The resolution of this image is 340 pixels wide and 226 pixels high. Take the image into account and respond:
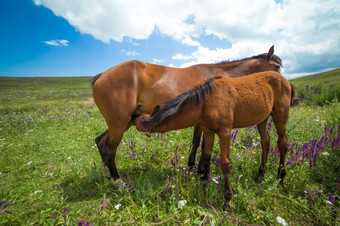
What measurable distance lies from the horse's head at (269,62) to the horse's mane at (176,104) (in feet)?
8.00

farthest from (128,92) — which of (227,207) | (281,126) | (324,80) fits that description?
(324,80)

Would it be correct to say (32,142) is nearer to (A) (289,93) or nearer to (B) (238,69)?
(B) (238,69)

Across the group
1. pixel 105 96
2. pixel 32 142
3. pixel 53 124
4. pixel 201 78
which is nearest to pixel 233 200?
pixel 201 78

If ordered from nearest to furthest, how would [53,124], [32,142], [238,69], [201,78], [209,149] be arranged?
[209,149] → [201,78] → [238,69] → [32,142] → [53,124]

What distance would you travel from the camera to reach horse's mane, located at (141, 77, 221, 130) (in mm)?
2076

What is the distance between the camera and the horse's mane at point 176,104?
2076 mm

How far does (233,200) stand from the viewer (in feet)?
8.21

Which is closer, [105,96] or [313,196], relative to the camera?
[313,196]

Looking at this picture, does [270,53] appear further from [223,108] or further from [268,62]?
[223,108]

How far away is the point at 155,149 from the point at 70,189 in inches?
79.4

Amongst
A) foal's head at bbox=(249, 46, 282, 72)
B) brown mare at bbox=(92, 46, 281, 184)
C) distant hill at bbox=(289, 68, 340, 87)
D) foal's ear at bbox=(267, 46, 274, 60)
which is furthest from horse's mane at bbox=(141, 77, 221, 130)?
distant hill at bbox=(289, 68, 340, 87)

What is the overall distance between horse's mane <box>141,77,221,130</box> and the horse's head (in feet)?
8.00

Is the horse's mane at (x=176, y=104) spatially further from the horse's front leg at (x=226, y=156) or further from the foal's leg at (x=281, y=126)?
the foal's leg at (x=281, y=126)

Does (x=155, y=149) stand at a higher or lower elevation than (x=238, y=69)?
lower
